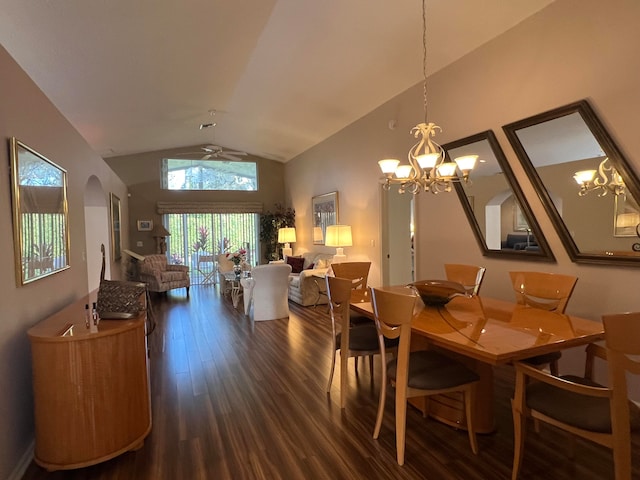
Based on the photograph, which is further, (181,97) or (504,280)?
(181,97)

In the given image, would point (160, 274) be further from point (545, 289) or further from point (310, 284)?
point (545, 289)

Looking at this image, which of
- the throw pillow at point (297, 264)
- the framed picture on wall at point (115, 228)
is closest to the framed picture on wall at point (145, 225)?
the framed picture on wall at point (115, 228)

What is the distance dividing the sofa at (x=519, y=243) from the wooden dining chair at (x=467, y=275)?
0.46m

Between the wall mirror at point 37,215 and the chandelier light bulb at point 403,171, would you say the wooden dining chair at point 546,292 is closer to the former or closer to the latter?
the chandelier light bulb at point 403,171

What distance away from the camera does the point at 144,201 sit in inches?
358

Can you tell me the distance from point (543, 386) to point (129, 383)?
7.63 feet

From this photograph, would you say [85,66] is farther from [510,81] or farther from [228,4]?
[510,81]

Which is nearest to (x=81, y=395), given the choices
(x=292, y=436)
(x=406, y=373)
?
(x=292, y=436)

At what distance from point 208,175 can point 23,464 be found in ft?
26.9

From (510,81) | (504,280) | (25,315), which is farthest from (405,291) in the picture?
(25,315)

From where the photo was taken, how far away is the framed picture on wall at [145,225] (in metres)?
9.05

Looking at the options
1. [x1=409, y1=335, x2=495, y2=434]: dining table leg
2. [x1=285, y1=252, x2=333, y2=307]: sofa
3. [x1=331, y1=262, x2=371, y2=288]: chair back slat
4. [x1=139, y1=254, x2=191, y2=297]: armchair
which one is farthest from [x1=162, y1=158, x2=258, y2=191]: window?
[x1=409, y1=335, x2=495, y2=434]: dining table leg

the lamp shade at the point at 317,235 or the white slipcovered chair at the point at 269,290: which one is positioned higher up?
the lamp shade at the point at 317,235

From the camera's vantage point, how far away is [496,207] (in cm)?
366
